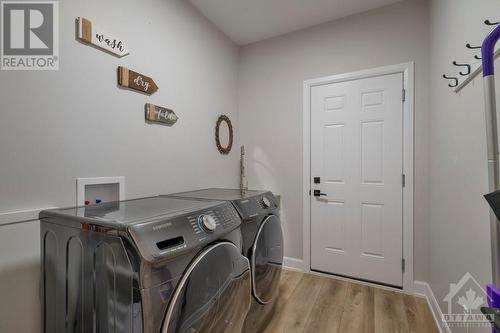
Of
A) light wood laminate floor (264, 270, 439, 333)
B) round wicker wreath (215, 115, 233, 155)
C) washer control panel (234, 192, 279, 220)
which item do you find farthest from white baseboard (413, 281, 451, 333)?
round wicker wreath (215, 115, 233, 155)

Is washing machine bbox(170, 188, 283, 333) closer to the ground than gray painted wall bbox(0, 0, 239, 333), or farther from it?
closer to the ground

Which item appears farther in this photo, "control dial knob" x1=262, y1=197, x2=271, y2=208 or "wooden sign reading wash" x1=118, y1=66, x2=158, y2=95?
"control dial knob" x1=262, y1=197, x2=271, y2=208

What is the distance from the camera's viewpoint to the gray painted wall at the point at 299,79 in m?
2.12

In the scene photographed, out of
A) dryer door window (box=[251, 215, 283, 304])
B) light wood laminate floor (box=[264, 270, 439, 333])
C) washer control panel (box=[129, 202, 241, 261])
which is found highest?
washer control panel (box=[129, 202, 241, 261])

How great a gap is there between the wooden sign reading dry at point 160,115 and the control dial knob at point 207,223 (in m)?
1.00

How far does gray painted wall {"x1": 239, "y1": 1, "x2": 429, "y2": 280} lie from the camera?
6.95ft

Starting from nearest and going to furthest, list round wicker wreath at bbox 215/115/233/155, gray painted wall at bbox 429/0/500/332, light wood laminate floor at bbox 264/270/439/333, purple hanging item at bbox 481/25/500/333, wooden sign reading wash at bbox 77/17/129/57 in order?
purple hanging item at bbox 481/25/500/333
gray painted wall at bbox 429/0/500/332
wooden sign reading wash at bbox 77/17/129/57
light wood laminate floor at bbox 264/270/439/333
round wicker wreath at bbox 215/115/233/155

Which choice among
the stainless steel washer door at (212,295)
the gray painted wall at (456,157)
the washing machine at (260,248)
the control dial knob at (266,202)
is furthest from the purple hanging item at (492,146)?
the control dial knob at (266,202)

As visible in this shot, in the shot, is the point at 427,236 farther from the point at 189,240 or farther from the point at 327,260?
the point at 189,240

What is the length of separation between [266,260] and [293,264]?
3.59ft

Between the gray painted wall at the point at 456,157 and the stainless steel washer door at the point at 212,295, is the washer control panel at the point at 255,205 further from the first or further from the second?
the gray painted wall at the point at 456,157

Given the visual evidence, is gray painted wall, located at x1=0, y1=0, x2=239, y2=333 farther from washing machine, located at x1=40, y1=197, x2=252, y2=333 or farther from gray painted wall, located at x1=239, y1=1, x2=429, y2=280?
gray painted wall, located at x1=239, y1=1, x2=429, y2=280

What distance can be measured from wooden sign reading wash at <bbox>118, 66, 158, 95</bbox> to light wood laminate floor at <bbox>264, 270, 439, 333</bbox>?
1954 mm

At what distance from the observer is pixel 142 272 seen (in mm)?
838
